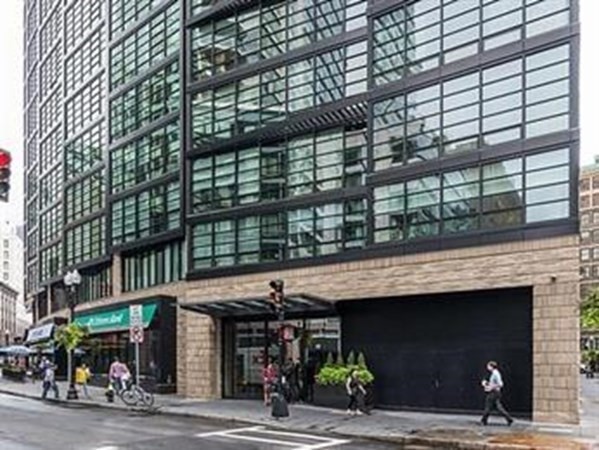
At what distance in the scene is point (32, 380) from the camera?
191 feet

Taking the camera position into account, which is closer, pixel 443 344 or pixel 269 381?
pixel 443 344

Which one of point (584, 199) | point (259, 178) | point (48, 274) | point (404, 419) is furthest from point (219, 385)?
point (584, 199)

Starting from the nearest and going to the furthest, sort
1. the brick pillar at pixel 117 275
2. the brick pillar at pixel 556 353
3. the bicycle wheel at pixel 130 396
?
the brick pillar at pixel 556 353 → the bicycle wheel at pixel 130 396 → the brick pillar at pixel 117 275

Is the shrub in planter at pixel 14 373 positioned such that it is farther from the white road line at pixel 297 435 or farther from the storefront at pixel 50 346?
the white road line at pixel 297 435

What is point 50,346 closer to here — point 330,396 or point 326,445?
point 330,396

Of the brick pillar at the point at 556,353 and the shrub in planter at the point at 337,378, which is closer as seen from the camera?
the brick pillar at the point at 556,353

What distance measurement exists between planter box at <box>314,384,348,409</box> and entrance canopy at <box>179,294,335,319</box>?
105 inches

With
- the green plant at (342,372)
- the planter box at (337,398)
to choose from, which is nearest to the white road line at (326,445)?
the planter box at (337,398)

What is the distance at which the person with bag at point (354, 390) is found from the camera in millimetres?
26484

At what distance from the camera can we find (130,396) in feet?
107

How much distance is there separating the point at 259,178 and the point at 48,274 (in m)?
38.4

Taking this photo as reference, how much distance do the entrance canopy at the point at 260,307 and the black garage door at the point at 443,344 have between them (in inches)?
37.6

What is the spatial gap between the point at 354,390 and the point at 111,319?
2026cm

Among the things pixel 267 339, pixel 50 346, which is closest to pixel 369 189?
pixel 267 339
